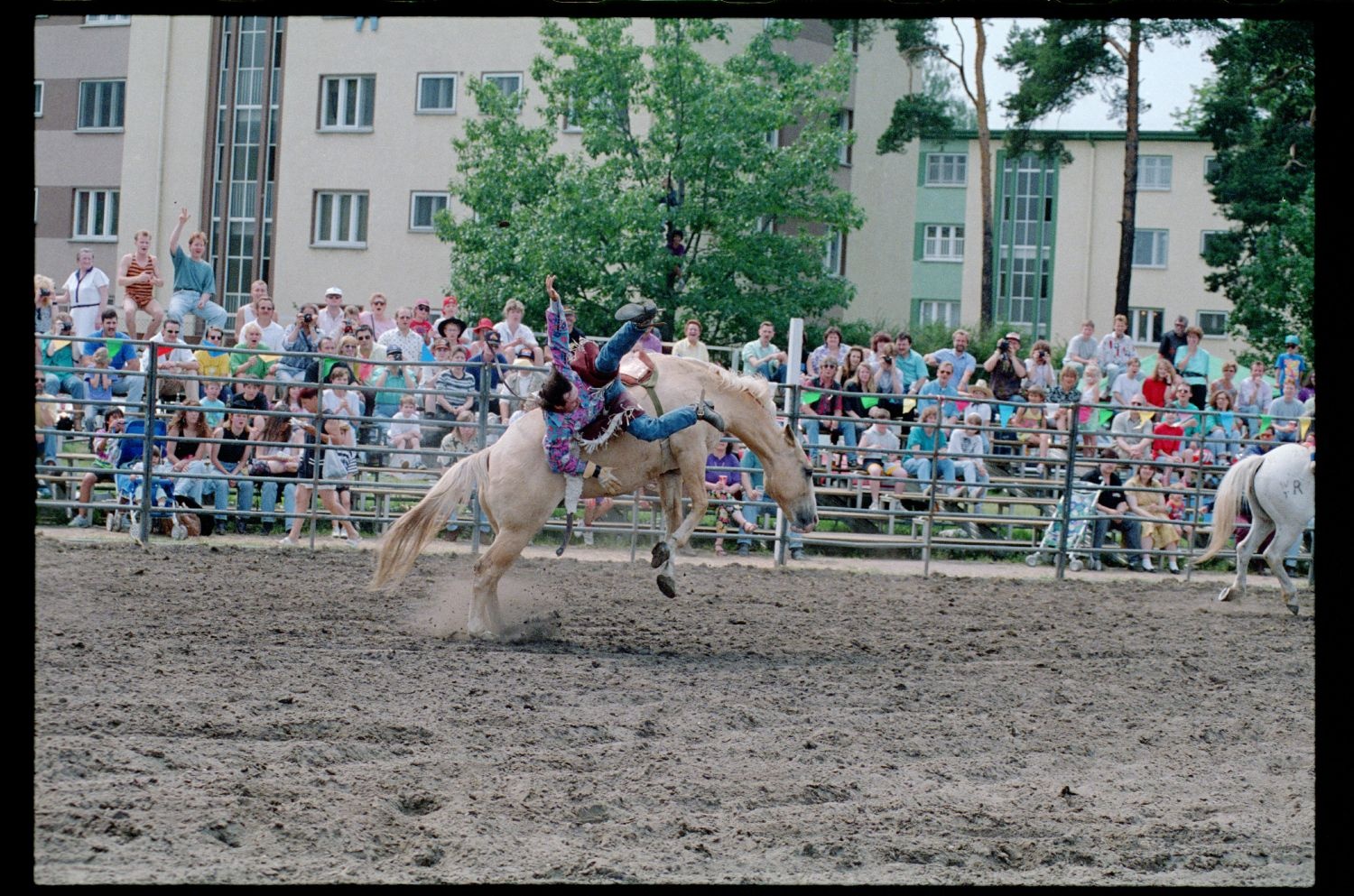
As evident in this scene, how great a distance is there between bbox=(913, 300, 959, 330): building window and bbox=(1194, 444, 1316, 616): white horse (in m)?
31.9

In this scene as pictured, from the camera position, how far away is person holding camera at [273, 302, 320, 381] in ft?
39.1

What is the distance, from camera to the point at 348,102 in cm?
2919

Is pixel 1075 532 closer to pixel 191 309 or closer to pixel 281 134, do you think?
pixel 191 309

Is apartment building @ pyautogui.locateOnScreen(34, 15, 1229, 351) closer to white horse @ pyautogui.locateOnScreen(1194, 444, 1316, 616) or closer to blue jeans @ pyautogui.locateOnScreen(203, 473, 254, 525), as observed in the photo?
blue jeans @ pyautogui.locateOnScreen(203, 473, 254, 525)

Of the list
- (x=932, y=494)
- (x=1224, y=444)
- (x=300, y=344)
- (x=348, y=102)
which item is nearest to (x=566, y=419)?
(x=300, y=344)

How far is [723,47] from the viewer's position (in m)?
26.5

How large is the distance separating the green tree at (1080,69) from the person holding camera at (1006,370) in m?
7.59

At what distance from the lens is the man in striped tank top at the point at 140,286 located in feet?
39.5

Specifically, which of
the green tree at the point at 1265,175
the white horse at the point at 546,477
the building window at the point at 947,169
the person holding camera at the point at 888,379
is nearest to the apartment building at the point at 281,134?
the green tree at the point at 1265,175

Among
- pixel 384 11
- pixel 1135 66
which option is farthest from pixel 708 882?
pixel 1135 66

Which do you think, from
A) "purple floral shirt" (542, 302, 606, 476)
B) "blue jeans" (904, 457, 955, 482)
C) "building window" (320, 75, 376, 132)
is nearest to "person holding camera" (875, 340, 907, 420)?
"blue jeans" (904, 457, 955, 482)

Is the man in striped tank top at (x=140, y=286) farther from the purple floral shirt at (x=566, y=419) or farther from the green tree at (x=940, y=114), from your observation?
the green tree at (x=940, y=114)

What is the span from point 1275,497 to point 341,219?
2243cm

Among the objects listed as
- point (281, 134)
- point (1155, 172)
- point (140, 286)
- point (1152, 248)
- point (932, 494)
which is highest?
point (1155, 172)
